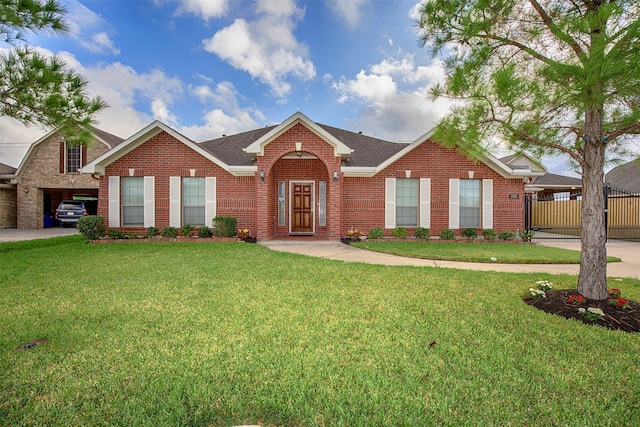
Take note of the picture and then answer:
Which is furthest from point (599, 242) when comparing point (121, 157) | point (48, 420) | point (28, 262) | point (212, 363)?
point (121, 157)

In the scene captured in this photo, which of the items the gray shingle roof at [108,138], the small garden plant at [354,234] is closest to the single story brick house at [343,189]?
the small garden plant at [354,234]

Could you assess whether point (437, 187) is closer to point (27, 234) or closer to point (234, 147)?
point (234, 147)

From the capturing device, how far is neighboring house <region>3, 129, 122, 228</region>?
1828 centimetres

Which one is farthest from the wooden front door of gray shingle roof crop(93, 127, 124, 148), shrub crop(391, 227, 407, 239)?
gray shingle roof crop(93, 127, 124, 148)

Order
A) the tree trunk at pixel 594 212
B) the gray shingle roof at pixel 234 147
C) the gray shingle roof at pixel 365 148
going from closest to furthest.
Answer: the tree trunk at pixel 594 212
the gray shingle roof at pixel 234 147
the gray shingle roof at pixel 365 148

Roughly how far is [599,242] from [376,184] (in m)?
8.07

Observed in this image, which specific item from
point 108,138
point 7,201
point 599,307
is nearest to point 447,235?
point 599,307

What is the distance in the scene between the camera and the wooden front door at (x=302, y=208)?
43.1 ft

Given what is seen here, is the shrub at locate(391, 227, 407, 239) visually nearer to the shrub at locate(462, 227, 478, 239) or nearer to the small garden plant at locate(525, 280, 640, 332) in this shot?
the shrub at locate(462, 227, 478, 239)

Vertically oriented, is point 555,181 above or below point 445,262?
above

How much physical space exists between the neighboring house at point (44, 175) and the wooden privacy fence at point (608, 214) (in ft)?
78.1

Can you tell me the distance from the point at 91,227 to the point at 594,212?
43.6 ft

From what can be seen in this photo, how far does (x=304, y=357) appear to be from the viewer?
267 centimetres

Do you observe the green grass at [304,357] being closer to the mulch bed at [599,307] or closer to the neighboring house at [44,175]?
the mulch bed at [599,307]
